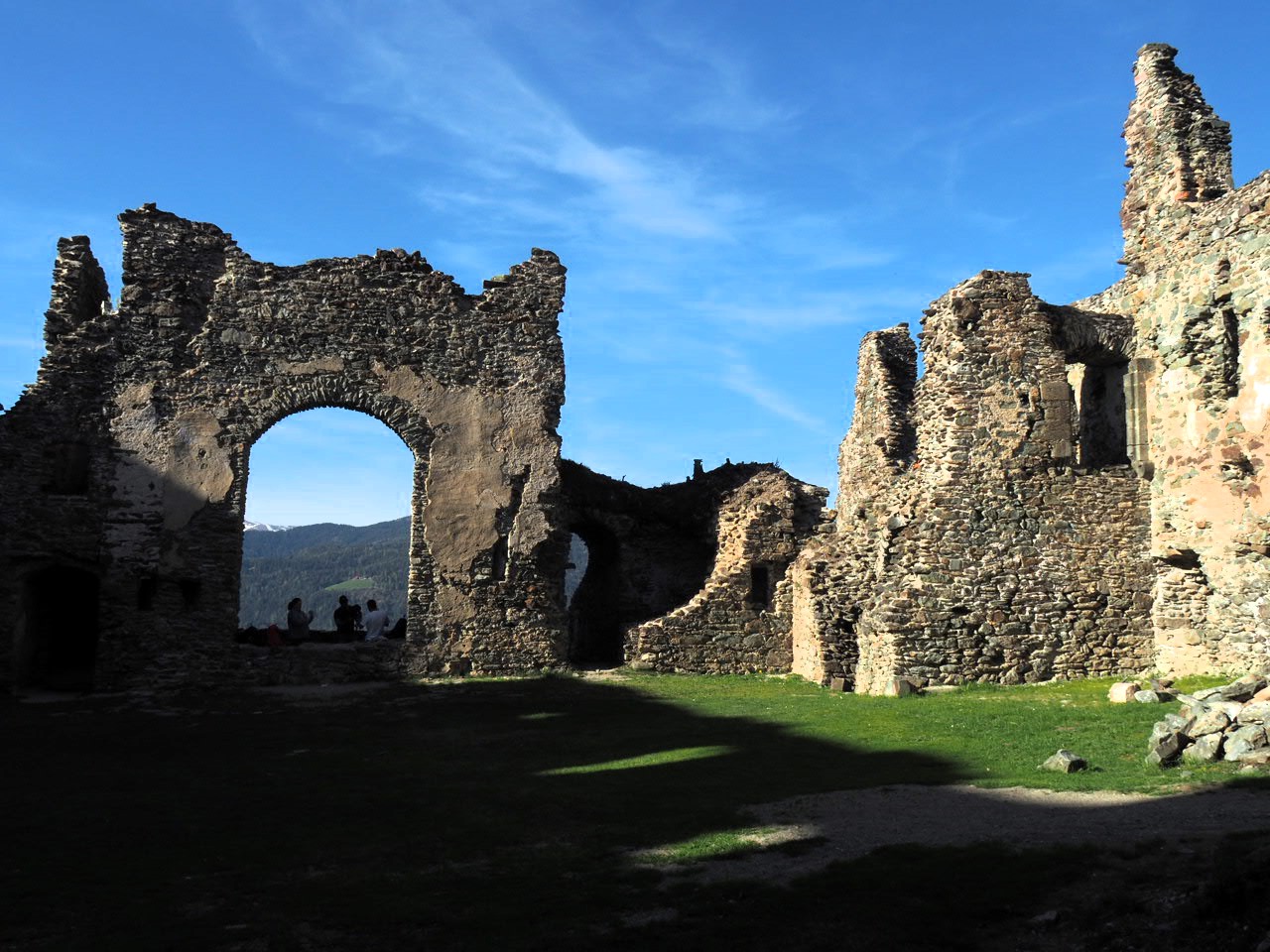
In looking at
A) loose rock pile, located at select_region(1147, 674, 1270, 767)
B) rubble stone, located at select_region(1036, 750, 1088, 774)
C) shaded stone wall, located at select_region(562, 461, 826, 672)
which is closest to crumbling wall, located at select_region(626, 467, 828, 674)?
shaded stone wall, located at select_region(562, 461, 826, 672)

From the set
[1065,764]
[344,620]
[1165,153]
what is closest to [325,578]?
[344,620]

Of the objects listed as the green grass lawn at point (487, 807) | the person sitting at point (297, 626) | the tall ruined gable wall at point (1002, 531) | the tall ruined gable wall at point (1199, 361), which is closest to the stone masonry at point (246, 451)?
the person sitting at point (297, 626)

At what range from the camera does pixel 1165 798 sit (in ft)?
23.5

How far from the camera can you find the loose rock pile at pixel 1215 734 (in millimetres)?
8102

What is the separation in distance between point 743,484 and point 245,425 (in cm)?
851

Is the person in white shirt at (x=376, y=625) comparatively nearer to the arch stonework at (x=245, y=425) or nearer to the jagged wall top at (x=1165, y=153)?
the arch stonework at (x=245, y=425)

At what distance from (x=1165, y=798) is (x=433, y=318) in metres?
12.9

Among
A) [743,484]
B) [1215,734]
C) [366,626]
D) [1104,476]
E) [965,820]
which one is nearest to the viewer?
[965,820]

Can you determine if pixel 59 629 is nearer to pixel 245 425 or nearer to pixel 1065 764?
pixel 245 425

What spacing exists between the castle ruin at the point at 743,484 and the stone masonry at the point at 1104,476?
0.04 meters

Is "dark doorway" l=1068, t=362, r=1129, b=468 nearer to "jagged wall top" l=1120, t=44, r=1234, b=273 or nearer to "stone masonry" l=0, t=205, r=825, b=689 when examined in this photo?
"jagged wall top" l=1120, t=44, r=1234, b=273

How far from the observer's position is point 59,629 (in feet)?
58.7

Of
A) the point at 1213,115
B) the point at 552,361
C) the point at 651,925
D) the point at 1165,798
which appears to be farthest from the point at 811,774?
the point at 1213,115

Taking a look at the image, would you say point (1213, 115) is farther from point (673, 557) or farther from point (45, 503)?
point (45, 503)
